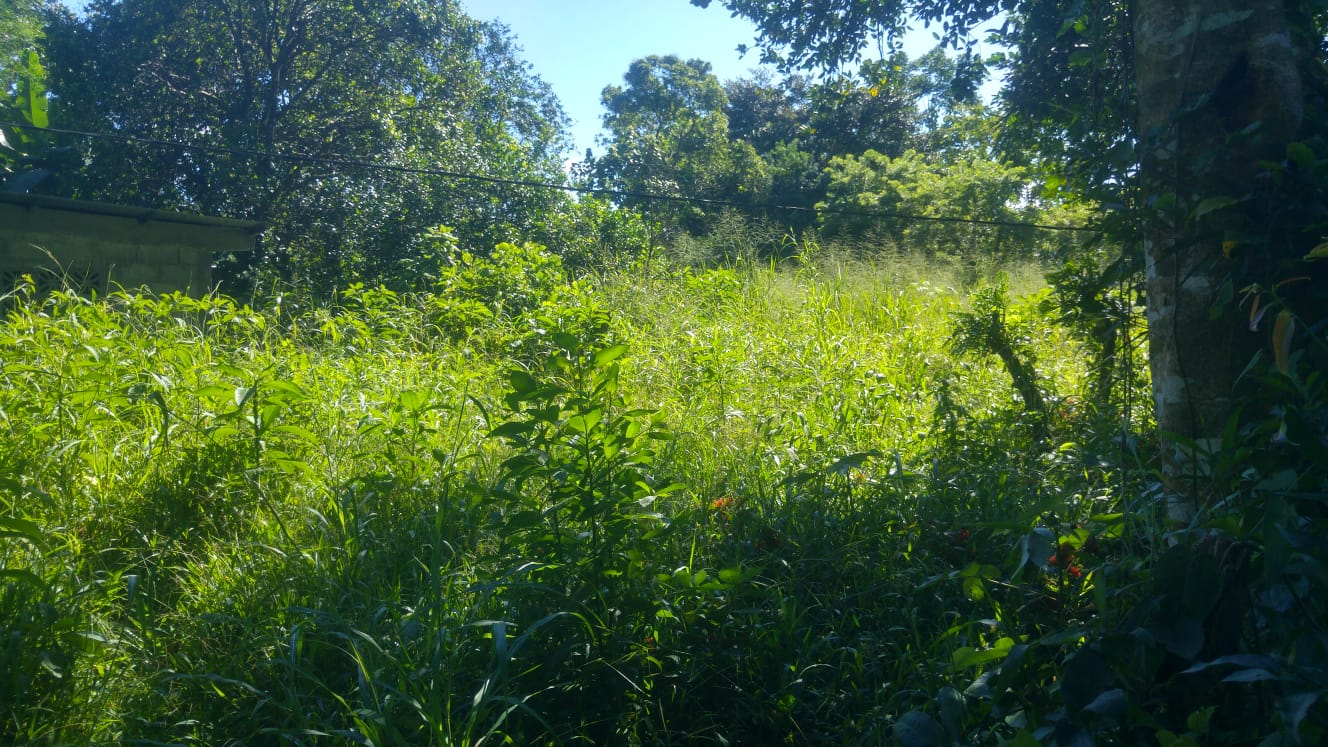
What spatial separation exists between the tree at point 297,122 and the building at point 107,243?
2253mm

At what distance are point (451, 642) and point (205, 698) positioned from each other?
2.47ft

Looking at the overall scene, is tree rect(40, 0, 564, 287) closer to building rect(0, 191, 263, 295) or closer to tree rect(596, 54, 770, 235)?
building rect(0, 191, 263, 295)

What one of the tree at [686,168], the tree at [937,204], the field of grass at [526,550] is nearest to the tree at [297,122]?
the tree at [686,168]

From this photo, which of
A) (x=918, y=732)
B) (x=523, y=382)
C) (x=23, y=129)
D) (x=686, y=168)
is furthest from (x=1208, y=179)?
(x=686, y=168)

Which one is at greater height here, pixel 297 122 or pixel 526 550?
pixel 297 122

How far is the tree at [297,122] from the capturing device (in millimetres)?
10633

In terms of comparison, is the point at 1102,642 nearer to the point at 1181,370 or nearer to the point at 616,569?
the point at 1181,370

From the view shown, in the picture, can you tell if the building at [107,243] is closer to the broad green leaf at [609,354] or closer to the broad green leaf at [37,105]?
the broad green leaf at [37,105]

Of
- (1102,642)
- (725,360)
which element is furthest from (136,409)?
(1102,642)

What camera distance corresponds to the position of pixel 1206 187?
2.34 metres

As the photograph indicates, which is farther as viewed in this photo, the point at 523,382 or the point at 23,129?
the point at 23,129

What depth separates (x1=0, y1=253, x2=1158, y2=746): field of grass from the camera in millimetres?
2359

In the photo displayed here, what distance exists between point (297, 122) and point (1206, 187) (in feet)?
36.9

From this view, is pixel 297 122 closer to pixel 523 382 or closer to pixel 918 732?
pixel 523 382
